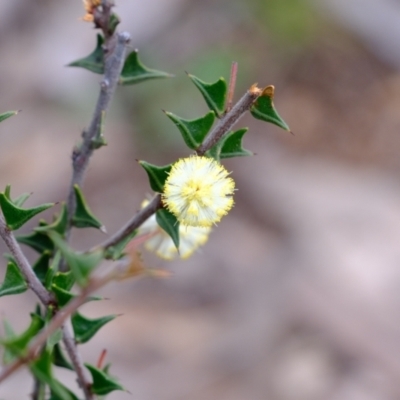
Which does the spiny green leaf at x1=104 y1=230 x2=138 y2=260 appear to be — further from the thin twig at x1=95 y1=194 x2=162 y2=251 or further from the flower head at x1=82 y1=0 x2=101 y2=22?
the flower head at x1=82 y1=0 x2=101 y2=22

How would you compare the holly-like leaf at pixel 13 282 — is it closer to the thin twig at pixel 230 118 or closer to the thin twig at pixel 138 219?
the thin twig at pixel 138 219

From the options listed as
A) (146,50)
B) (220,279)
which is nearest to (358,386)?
(220,279)

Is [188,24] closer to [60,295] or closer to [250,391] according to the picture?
[250,391]

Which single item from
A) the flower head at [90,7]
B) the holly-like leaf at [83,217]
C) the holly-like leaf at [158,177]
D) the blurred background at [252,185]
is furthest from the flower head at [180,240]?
the blurred background at [252,185]

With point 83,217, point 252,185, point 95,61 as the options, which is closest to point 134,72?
point 95,61

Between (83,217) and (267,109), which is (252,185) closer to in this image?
(83,217)
